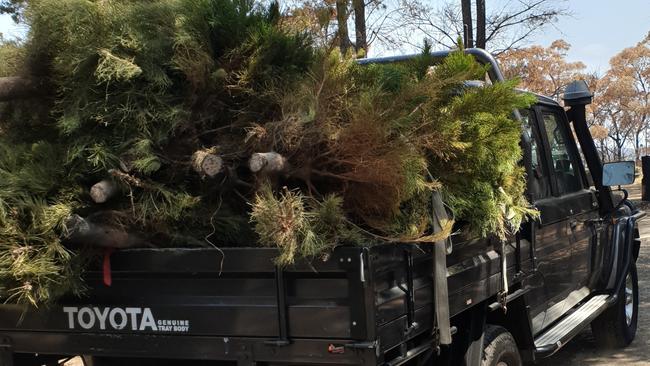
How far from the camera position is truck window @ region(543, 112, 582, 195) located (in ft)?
15.3

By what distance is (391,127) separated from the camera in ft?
7.75

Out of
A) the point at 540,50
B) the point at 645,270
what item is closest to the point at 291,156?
the point at 645,270

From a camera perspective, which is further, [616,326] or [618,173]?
[616,326]

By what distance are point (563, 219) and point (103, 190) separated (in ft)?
10.8

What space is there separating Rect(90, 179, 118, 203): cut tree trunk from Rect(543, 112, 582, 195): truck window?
10.5 feet

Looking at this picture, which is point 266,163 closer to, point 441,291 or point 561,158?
point 441,291

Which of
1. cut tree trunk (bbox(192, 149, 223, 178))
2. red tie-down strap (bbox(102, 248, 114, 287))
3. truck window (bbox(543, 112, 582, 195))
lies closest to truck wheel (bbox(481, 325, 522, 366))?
truck window (bbox(543, 112, 582, 195))

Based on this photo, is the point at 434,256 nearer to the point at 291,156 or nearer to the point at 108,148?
the point at 291,156

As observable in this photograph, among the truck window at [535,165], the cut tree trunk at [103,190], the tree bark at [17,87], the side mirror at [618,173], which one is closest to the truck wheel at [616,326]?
the side mirror at [618,173]

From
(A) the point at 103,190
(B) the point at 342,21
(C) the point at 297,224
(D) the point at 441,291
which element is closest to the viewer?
(C) the point at 297,224

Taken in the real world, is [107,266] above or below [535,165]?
below

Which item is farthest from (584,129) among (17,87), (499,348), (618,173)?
(17,87)

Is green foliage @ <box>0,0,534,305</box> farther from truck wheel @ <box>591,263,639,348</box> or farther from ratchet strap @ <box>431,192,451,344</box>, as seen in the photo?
truck wheel @ <box>591,263,639,348</box>

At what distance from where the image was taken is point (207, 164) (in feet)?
7.72
